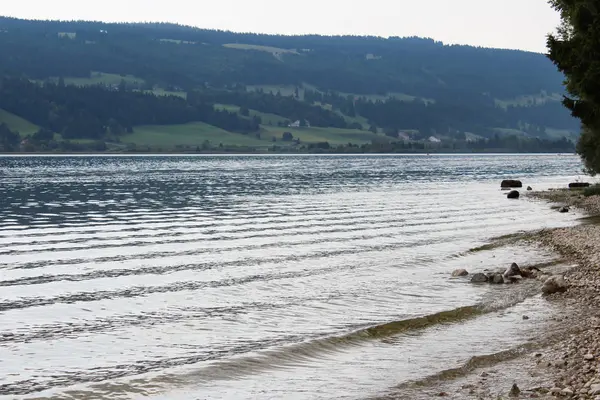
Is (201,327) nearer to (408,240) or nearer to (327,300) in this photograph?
(327,300)

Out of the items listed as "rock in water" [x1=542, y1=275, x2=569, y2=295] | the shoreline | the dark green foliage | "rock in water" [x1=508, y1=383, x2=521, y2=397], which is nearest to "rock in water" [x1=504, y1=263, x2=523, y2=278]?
the shoreline

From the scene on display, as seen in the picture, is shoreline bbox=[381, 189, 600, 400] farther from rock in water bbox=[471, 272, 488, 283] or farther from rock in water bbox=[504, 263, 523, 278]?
rock in water bbox=[471, 272, 488, 283]

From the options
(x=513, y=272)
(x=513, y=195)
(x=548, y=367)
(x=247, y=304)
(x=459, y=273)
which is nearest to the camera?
(x=548, y=367)

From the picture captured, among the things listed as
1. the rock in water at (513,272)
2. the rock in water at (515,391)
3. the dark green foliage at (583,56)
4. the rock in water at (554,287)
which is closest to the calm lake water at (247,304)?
the rock in water at (554,287)

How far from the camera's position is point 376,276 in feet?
118

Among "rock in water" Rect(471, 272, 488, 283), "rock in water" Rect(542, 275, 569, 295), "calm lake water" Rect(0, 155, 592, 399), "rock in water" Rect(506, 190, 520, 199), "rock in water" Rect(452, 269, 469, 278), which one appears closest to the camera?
"calm lake water" Rect(0, 155, 592, 399)

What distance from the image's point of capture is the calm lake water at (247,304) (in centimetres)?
2012

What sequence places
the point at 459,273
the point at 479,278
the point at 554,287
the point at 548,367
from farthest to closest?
the point at 459,273 < the point at 479,278 < the point at 554,287 < the point at 548,367

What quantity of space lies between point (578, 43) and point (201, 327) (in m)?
33.9

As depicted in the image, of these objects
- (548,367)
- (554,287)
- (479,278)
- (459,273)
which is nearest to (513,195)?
(459,273)

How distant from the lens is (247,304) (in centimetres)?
2947

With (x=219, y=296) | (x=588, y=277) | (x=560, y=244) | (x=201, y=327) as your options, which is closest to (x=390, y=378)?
(x=201, y=327)

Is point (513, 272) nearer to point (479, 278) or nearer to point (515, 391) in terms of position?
point (479, 278)

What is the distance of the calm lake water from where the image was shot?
792 inches
